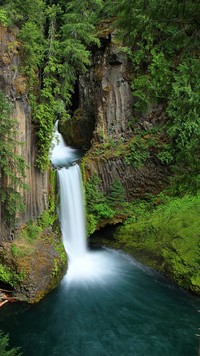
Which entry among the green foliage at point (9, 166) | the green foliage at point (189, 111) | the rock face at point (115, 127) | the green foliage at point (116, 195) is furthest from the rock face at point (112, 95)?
the green foliage at point (189, 111)

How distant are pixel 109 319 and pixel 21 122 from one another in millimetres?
7806

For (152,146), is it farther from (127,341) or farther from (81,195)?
(127,341)

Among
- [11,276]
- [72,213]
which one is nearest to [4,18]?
[72,213]

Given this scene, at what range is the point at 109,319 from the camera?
32.9 ft

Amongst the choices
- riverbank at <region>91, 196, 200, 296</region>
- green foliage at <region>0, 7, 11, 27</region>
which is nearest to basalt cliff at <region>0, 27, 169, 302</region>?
green foliage at <region>0, 7, 11, 27</region>

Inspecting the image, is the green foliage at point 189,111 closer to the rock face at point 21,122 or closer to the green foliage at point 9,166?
the green foliage at point 9,166

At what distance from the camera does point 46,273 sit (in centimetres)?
1133

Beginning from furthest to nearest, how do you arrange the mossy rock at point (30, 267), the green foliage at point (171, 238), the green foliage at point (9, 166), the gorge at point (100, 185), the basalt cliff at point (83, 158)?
the green foliage at point (171, 238)
the basalt cliff at point (83, 158)
the mossy rock at point (30, 267)
the green foliage at point (9, 166)
the gorge at point (100, 185)

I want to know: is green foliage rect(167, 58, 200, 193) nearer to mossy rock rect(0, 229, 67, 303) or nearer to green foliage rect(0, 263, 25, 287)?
mossy rock rect(0, 229, 67, 303)

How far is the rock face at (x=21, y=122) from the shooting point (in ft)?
37.1

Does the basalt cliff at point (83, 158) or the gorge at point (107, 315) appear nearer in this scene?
the gorge at point (107, 315)

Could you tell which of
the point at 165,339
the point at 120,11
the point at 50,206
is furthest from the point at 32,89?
the point at 165,339

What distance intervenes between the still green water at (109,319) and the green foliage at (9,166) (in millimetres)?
3402

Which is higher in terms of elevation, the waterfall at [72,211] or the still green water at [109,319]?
the waterfall at [72,211]
